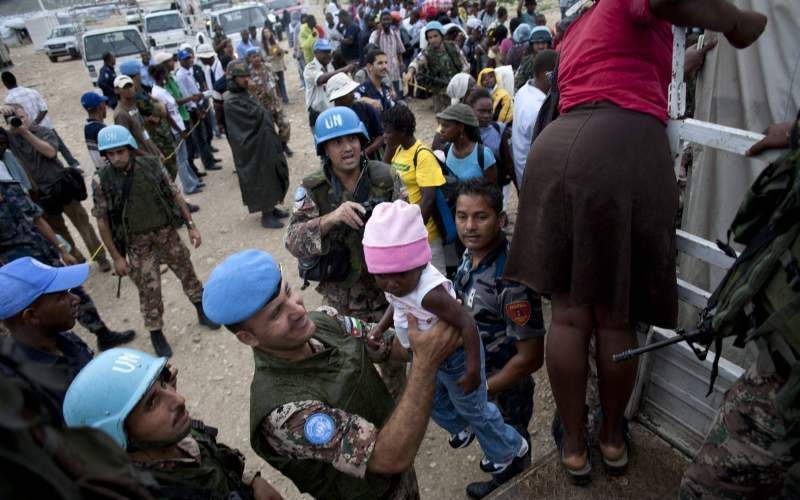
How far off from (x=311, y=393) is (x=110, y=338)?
415 cm

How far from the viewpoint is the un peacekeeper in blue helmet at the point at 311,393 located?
154 cm

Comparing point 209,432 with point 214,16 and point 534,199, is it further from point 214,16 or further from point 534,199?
point 214,16

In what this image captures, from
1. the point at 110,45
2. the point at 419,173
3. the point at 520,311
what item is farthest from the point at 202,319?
the point at 110,45

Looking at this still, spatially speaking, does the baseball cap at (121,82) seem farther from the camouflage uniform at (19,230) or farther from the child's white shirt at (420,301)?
the child's white shirt at (420,301)

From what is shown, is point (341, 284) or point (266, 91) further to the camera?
point (266, 91)

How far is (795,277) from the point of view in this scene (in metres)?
1.21

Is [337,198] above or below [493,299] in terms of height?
above

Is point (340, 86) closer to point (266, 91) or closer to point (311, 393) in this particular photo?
point (266, 91)

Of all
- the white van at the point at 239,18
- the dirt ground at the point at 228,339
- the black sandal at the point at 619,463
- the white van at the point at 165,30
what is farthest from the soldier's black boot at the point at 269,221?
the white van at the point at 165,30

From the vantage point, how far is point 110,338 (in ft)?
15.9

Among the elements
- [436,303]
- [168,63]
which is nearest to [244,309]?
[436,303]

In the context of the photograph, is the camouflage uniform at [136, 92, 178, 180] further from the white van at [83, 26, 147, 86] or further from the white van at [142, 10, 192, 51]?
the white van at [142, 10, 192, 51]

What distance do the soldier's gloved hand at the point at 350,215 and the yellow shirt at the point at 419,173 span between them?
1.05 m

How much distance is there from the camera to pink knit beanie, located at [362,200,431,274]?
1.90 meters
